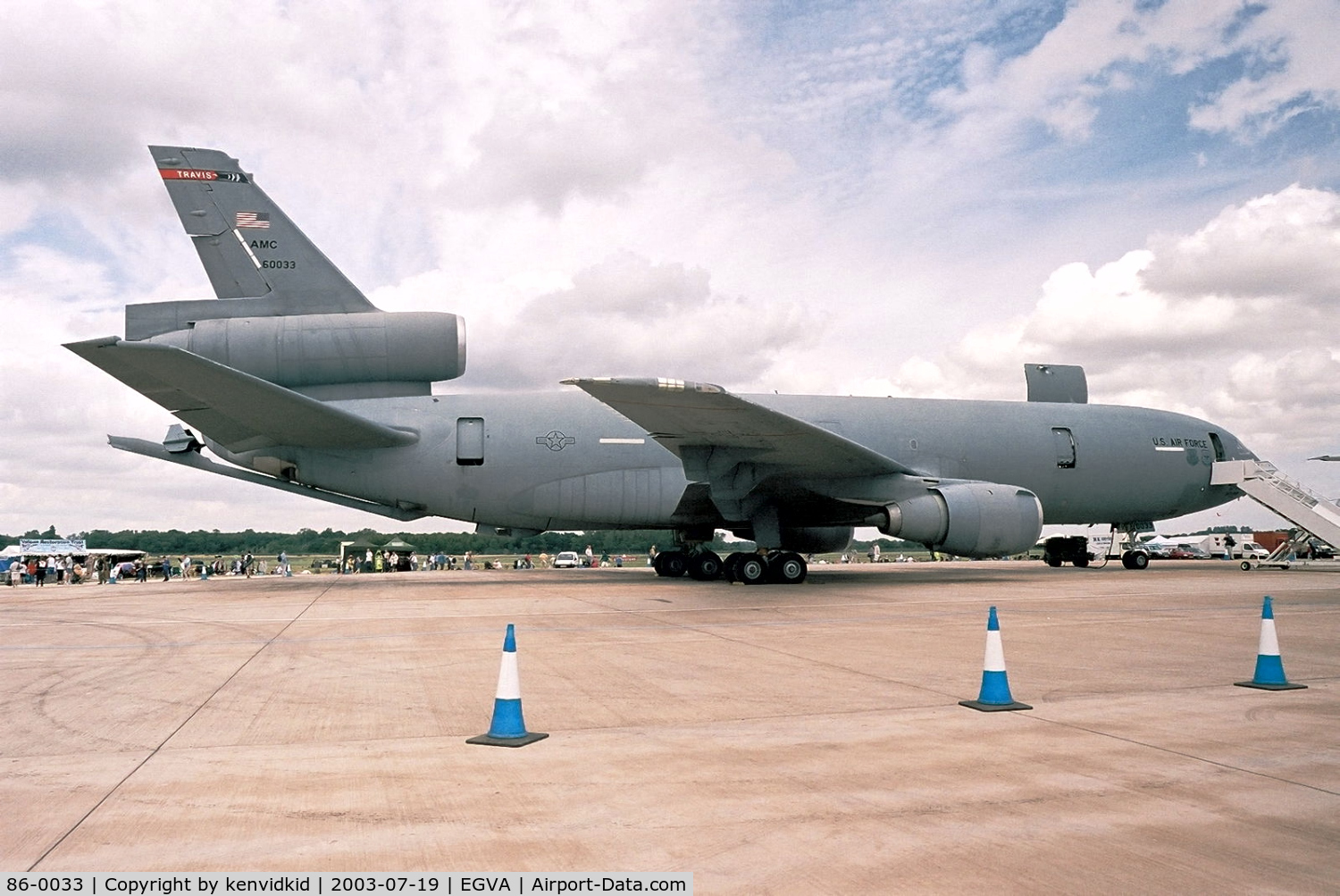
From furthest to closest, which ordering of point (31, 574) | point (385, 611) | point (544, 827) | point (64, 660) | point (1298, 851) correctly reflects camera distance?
1. point (31, 574)
2. point (385, 611)
3. point (64, 660)
4. point (544, 827)
5. point (1298, 851)

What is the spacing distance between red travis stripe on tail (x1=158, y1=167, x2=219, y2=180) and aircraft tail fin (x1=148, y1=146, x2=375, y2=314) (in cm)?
1

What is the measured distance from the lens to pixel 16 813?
378 centimetres

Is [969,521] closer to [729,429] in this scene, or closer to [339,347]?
[729,429]

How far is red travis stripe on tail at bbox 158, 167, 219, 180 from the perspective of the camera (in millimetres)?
17734

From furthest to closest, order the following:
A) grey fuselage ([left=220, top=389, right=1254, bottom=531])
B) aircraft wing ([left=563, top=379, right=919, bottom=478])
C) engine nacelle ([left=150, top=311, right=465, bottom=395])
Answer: grey fuselage ([left=220, top=389, right=1254, bottom=531]) < engine nacelle ([left=150, top=311, right=465, bottom=395]) < aircraft wing ([left=563, top=379, right=919, bottom=478])

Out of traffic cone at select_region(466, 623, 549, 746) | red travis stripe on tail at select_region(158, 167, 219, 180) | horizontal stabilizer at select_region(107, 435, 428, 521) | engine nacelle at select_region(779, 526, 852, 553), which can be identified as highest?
red travis stripe on tail at select_region(158, 167, 219, 180)

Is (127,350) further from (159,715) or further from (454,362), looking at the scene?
(159,715)

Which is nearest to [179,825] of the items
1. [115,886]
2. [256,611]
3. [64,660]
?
[115,886]

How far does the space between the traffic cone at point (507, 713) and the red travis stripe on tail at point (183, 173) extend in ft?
53.7

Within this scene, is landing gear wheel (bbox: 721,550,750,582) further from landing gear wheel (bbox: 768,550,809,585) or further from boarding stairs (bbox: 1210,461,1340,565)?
boarding stairs (bbox: 1210,461,1340,565)

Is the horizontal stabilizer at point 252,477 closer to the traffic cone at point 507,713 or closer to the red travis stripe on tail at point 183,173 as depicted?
the red travis stripe on tail at point 183,173

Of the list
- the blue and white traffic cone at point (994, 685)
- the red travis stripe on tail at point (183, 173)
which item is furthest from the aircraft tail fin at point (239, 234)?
the blue and white traffic cone at point (994, 685)

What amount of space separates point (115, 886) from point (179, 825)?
0.63m
